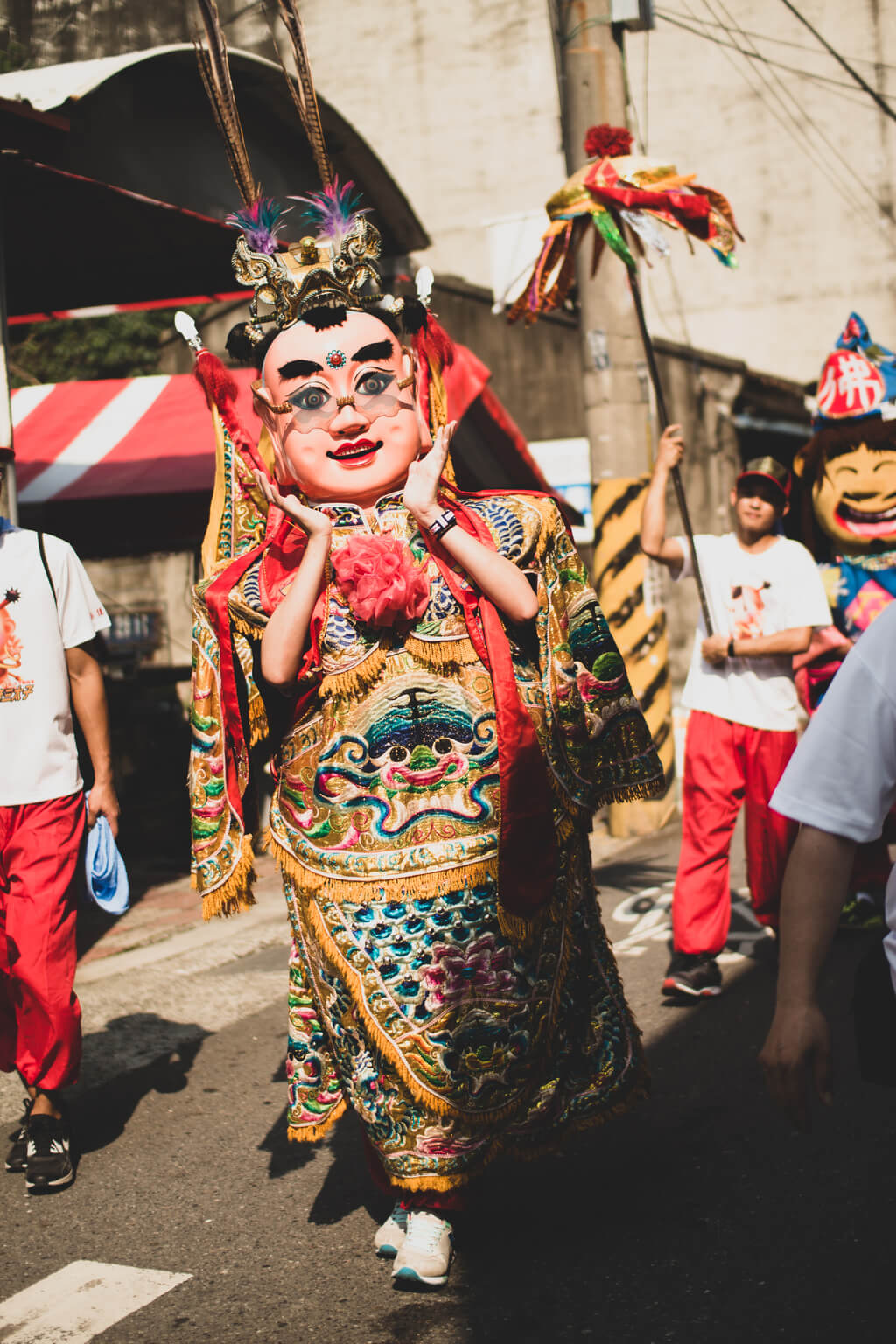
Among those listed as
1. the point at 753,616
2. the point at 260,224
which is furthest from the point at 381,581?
the point at 753,616

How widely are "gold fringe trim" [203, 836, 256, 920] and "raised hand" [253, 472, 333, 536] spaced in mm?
757

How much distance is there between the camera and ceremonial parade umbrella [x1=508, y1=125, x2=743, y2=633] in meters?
4.31

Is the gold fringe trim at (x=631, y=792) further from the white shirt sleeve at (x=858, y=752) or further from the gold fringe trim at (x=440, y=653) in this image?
the white shirt sleeve at (x=858, y=752)

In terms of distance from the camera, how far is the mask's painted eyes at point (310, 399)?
3158 millimetres

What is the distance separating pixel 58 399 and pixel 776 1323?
8.99 m

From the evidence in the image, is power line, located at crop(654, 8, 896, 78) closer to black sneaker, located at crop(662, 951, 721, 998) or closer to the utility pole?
the utility pole

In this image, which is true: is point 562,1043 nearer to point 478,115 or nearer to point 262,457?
point 262,457

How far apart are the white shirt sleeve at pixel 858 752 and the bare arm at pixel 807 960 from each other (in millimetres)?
32

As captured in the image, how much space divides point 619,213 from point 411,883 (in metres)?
2.56

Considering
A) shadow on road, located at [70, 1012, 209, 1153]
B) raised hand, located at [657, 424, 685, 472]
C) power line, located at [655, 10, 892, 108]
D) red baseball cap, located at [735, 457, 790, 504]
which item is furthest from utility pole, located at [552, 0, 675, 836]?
power line, located at [655, 10, 892, 108]

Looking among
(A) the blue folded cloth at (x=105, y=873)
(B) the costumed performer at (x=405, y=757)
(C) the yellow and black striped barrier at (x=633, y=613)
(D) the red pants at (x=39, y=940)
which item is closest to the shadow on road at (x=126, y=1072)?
(D) the red pants at (x=39, y=940)

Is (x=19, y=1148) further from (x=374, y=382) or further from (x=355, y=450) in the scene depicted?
(x=374, y=382)

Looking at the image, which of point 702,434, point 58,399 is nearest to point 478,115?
point 702,434

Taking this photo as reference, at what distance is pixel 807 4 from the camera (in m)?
16.8
